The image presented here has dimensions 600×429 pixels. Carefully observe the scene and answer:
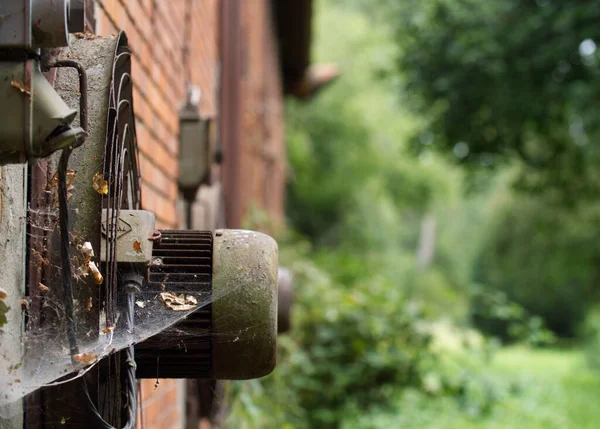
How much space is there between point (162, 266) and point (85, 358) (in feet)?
0.87

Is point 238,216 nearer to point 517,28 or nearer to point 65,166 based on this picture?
point 65,166

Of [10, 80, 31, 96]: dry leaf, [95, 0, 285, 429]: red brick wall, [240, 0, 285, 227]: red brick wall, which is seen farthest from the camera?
[240, 0, 285, 227]: red brick wall

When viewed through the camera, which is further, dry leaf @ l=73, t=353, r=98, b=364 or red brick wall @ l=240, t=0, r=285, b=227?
red brick wall @ l=240, t=0, r=285, b=227

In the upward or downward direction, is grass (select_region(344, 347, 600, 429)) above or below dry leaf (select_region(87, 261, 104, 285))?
below

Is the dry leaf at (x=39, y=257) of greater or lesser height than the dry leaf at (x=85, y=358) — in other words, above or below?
above

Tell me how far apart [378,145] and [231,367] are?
69.2 ft

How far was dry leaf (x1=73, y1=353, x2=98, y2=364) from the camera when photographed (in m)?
1.14

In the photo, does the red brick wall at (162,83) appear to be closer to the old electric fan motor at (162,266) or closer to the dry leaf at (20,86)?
the old electric fan motor at (162,266)

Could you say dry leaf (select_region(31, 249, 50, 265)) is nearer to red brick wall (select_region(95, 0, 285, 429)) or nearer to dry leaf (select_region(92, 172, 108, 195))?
dry leaf (select_region(92, 172, 108, 195))

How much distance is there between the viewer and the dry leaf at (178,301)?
4.25ft

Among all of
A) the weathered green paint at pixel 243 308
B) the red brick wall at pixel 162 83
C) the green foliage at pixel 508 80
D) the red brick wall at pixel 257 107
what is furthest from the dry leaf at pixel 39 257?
the green foliage at pixel 508 80

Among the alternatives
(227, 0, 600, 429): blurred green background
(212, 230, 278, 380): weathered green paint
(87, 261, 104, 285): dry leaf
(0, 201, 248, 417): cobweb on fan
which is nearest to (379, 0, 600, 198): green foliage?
(227, 0, 600, 429): blurred green background

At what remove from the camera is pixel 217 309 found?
4.30 feet

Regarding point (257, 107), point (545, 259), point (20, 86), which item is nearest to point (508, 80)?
point (257, 107)
